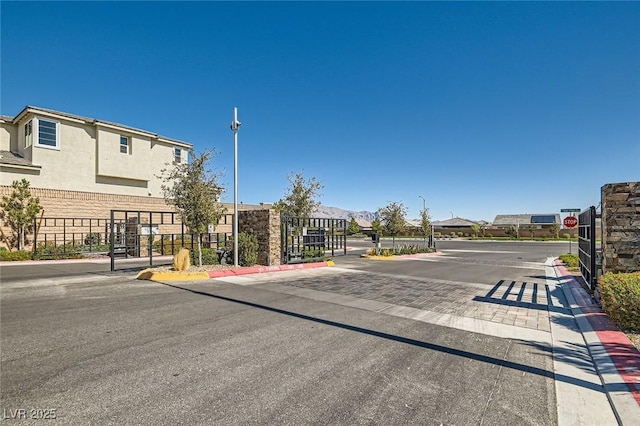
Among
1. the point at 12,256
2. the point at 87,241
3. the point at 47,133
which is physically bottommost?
the point at 12,256

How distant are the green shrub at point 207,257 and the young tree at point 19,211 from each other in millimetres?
13254

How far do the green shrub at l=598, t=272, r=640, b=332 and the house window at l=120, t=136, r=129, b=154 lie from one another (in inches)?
1261

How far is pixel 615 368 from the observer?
13.0 ft

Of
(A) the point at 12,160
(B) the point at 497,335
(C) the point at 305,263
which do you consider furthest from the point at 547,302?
(A) the point at 12,160

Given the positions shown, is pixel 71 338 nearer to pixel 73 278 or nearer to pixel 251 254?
pixel 73 278

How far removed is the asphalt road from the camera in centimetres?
303

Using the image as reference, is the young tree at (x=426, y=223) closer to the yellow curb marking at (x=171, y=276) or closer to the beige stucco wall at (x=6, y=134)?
the yellow curb marking at (x=171, y=276)

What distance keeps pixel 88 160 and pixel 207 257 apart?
1896 centimetres

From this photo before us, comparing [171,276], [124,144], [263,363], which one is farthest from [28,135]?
[263,363]

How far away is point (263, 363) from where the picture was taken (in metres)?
4.11

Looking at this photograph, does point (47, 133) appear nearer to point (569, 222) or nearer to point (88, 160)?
point (88, 160)

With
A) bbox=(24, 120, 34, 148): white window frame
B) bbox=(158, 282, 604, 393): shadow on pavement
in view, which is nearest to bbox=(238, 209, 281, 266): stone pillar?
bbox=(158, 282, 604, 393): shadow on pavement

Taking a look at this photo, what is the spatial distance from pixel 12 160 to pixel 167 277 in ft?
64.8

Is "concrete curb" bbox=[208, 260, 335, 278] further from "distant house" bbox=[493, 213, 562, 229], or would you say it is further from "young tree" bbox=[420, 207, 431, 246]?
"distant house" bbox=[493, 213, 562, 229]
